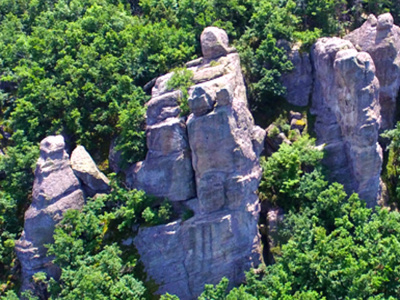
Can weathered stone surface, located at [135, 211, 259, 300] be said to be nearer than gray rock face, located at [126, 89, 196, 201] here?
Yes

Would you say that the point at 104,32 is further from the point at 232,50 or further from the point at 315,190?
the point at 315,190

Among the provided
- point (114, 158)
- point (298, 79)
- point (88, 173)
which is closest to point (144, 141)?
point (114, 158)

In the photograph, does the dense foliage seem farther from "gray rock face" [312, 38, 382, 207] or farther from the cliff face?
the cliff face

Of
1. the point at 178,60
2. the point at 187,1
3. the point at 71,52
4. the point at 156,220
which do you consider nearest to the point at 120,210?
the point at 156,220

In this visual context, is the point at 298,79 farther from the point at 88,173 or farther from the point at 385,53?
the point at 88,173

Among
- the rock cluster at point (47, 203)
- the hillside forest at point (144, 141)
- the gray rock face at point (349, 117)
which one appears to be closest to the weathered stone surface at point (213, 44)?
the hillside forest at point (144, 141)

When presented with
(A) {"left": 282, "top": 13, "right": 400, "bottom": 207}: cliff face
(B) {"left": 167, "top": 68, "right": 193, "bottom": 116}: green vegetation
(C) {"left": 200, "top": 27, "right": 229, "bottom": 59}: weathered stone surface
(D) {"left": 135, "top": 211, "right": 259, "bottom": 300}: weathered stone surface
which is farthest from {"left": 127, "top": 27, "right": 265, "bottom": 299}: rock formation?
(A) {"left": 282, "top": 13, "right": 400, "bottom": 207}: cliff face

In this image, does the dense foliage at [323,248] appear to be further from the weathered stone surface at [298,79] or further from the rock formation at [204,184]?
the weathered stone surface at [298,79]

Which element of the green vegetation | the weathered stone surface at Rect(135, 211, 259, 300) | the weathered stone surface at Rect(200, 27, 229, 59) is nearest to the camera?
the weathered stone surface at Rect(135, 211, 259, 300)
